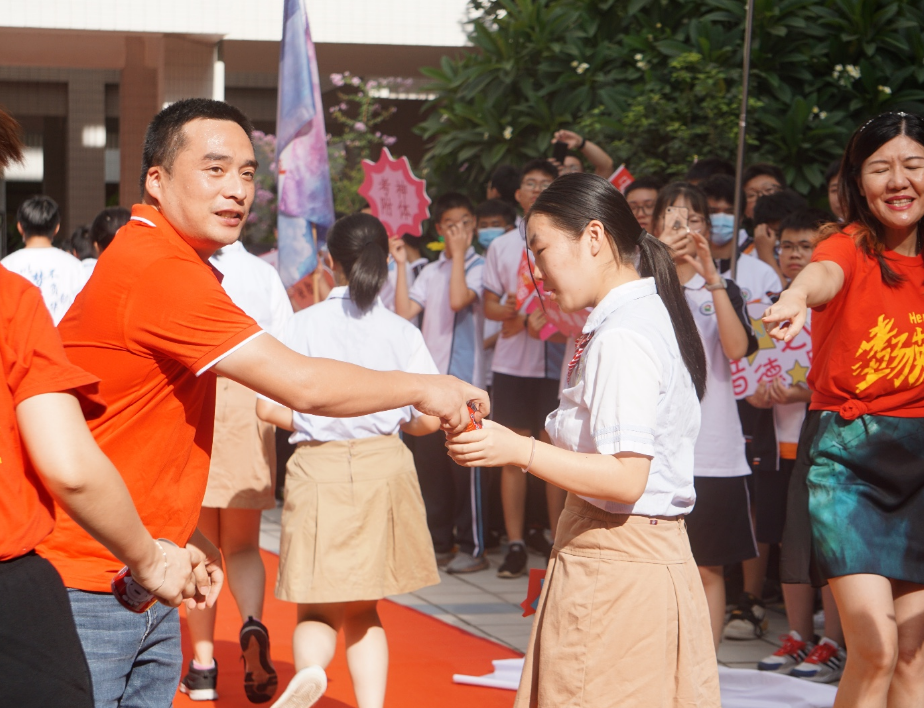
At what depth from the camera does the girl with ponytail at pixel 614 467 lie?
2.51 metres

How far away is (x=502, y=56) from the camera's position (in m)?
9.16

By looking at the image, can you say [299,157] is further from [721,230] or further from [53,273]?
[721,230]

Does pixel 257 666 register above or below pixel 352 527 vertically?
below

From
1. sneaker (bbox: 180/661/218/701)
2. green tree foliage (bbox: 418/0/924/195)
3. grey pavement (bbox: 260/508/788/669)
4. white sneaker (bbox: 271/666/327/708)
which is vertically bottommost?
grey pavement (bbox: 260/508/788/669)

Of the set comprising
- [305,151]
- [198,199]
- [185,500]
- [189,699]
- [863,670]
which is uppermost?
[305,151]

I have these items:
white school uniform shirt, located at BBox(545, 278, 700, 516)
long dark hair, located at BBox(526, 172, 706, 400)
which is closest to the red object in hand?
white school uniform shirt, located at BBox(545, 278, 700, 516)

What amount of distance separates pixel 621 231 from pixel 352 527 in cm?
180

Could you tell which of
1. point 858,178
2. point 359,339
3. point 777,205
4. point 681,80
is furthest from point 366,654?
point 681,80

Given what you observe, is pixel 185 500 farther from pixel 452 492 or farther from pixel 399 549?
pixel 452 492

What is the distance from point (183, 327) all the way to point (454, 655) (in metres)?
3.21

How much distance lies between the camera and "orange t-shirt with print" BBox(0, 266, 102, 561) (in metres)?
1.87

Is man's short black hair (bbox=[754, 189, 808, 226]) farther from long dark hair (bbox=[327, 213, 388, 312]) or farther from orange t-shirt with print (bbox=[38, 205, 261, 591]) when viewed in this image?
orange t-shirt with print (bbox=[38, 205, 261, 591])

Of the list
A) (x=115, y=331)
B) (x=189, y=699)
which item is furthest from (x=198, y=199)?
A: (x=189, y=699)

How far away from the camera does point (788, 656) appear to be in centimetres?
491
